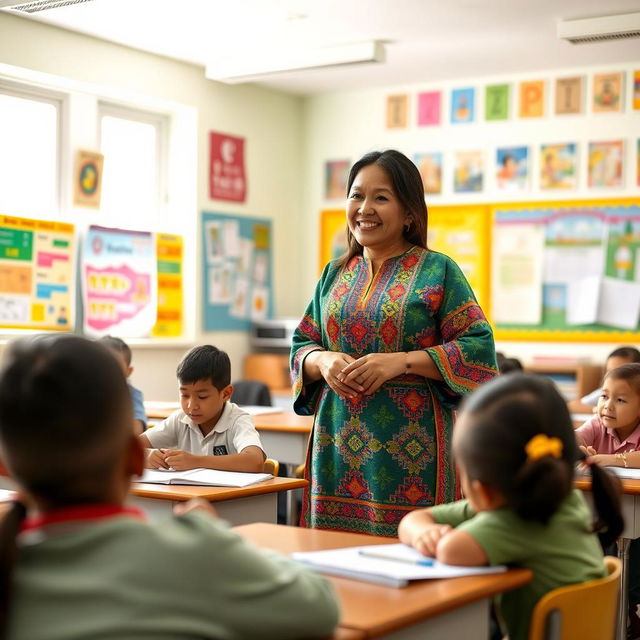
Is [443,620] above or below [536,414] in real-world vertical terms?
below

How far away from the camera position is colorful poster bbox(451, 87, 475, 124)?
659 centimetres

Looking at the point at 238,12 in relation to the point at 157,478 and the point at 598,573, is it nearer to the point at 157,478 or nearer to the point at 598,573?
the point at 157,478

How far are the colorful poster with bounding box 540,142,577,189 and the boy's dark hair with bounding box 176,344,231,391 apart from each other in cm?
385

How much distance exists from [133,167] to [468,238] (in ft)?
7.19

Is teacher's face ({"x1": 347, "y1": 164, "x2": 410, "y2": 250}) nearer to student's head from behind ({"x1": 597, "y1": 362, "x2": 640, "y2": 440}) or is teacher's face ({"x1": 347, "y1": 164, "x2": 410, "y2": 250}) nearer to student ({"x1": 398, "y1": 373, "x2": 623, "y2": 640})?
student ({"x1": 398, "y1": 373, "x2": 623, "y2": 640})

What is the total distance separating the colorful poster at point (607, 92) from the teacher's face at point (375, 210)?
13.6 ft

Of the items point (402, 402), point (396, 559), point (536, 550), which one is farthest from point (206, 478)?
point (536, 550)

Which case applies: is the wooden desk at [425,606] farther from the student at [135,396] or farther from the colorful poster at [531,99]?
the colorful poster at [531,99]

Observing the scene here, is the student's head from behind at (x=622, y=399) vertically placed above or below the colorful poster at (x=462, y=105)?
below

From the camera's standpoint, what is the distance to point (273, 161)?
7078mm

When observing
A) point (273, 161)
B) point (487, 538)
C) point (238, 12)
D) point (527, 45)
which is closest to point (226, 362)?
Result: point (487, 538)

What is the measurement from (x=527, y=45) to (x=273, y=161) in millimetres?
2029

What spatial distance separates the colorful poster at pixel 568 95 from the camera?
6.25 metres

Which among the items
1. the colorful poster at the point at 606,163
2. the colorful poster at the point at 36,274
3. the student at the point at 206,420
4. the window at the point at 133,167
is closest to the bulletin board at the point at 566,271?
the colorful poster at the point at 606,163
